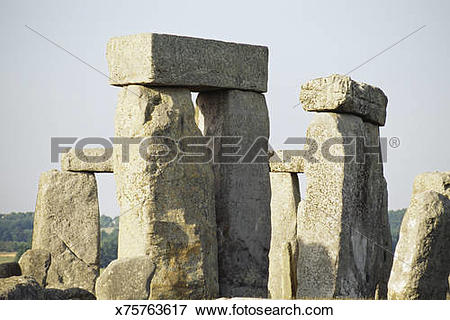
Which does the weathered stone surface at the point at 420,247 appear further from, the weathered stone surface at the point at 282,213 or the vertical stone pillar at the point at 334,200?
the weathered stone surface at the point at 282,213

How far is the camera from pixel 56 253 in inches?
693

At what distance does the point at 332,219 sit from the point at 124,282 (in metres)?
2.54

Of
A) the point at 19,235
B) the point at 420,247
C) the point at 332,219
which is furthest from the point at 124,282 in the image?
the point at 19,235

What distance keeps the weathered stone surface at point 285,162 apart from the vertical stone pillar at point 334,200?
16.0ft

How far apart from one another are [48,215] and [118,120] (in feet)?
17.0

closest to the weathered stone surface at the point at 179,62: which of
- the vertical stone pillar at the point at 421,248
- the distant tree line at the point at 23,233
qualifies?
the vertical stone pillar at the point at 421,248

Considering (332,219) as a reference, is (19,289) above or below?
below

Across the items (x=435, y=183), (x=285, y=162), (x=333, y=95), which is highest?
(x=333, y=95)

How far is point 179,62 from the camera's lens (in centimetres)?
1301

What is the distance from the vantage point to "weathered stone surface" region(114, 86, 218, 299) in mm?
12773

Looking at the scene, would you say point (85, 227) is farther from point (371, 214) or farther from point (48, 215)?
point (371, 214)

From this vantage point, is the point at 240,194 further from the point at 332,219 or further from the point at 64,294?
the point at 64,294
